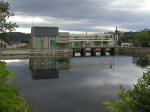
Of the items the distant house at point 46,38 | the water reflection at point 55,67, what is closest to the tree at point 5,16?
the water reflection at point 55,67

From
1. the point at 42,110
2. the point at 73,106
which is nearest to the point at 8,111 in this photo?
the point at 42,110

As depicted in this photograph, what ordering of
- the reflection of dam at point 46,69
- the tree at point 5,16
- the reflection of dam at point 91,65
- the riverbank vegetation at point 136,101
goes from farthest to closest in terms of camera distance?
1. the reflection of dam at point 91,65
2. the reflection of dam at point 46,69
3. the tree at point 5,16
4. the riverbank vegetation at point 136,101

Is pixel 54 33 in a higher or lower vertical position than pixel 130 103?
higher

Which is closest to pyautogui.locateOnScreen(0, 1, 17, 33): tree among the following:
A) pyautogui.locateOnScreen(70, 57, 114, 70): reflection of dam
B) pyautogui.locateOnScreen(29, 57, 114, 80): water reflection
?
pyautogui.locateOnScreen(29, 57, 114, 80): water reflection

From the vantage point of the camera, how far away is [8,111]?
426 cm

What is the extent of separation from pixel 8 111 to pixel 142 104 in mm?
4134

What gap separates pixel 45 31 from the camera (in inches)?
3292

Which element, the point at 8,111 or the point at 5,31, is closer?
the point at 8,111

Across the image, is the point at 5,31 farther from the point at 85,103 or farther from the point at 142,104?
the point at 142,104

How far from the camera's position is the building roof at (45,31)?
8202 cm

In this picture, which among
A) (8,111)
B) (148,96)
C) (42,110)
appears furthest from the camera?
(42,110)

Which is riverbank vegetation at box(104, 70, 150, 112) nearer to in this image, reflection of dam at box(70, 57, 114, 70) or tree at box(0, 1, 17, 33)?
tree at box(0, 1, 17, 33)

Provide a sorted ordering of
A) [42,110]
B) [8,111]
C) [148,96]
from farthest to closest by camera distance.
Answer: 1. [42,110]
2. [148,96]
3. [8,111]

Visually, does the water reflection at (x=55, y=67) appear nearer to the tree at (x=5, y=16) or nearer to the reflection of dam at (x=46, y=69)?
the reflection of dam at (x=46, y=69)
